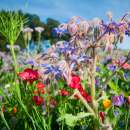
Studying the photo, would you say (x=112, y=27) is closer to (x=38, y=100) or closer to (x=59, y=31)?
(x=59, y=31)

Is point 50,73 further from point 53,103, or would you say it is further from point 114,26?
point 53,103

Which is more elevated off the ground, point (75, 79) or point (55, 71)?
point (55, 71)

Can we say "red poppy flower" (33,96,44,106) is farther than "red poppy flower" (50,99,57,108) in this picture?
No

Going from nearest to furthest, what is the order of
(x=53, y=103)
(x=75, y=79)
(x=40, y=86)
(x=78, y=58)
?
(x=78, y=58) → (x=75, y=79) → (x=40, y=86) → (x=53, y=103)

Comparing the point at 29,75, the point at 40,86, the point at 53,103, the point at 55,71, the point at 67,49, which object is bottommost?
the point at 53,103

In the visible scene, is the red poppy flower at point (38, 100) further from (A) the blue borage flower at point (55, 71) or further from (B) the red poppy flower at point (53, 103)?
(A) the blue borage flower at point (55, 71)

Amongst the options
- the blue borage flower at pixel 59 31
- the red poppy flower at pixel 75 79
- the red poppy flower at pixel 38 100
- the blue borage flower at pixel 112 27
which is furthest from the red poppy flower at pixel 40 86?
the blue borage flower at pixel 112 27

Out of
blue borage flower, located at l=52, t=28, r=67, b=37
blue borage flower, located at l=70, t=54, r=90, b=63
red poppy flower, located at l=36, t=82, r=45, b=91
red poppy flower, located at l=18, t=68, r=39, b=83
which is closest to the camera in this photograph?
blue borage flower, located at l=70, t=54, r=90, b=63

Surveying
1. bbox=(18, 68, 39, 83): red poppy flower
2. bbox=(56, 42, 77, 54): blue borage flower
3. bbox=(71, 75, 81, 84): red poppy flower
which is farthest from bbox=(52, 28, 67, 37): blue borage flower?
bbox=(18, 68, 39, 83): red poppy flower

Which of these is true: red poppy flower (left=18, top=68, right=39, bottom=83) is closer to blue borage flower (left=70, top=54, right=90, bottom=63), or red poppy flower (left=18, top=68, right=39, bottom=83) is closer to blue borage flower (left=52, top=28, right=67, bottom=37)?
blue borage flower (left=52, top=28, right=67, bottom=37)

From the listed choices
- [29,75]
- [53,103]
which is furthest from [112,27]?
[53,103]

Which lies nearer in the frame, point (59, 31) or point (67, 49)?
point (67, 49)

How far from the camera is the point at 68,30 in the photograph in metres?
3.22

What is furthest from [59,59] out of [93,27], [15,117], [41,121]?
[15,117]
